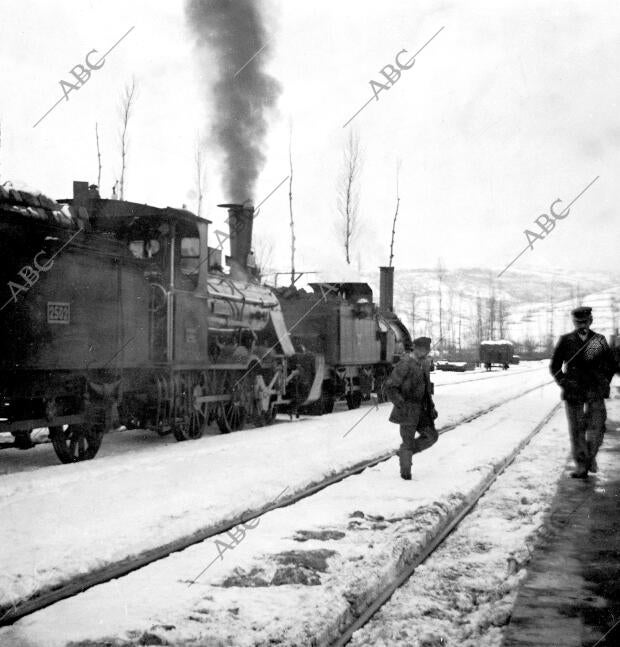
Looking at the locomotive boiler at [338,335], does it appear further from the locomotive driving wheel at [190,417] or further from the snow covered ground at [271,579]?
the snow covered ground at [271,579]

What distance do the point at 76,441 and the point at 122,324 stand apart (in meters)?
1.70

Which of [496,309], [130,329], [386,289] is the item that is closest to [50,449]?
[130,329]

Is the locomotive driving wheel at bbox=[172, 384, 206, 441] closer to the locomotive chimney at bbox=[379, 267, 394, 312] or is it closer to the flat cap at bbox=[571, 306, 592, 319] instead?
the flat cap at bbox=[571, 306, 592, 319]

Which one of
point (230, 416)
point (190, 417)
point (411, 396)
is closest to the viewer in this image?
point (411, 396)

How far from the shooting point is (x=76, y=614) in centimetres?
428

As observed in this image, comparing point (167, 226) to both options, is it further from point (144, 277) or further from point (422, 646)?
point (422, 646)

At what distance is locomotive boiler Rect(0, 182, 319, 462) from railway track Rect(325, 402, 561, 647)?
507 cm

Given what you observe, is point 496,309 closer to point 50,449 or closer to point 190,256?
point 190,256

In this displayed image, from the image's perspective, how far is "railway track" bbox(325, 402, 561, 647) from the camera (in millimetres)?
4156

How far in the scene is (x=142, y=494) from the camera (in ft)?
25.6

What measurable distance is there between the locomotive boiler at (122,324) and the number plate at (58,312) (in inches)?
0.6

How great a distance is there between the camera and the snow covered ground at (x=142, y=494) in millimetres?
5477

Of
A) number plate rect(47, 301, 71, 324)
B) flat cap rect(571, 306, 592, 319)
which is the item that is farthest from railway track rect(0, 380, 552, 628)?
number plate rect(47, 301, 71, 324)

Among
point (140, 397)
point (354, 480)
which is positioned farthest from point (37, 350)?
point (354, 480)
